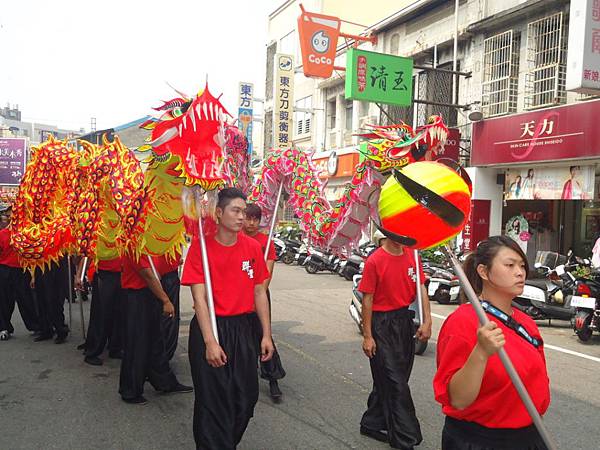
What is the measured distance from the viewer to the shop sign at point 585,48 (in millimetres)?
9000

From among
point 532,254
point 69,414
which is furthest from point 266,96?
point 69,414

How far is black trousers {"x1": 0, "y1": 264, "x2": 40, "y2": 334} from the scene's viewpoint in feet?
22.5

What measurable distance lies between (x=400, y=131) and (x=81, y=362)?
397 centimetres

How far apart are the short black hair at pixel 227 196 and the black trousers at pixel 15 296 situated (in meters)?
4.70

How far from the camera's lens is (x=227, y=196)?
3.28m

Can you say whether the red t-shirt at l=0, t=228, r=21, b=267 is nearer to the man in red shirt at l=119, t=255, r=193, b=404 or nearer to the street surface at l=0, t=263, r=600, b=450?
the street surface at l=0, t=263, r=600, b=450

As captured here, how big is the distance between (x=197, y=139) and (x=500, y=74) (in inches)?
447

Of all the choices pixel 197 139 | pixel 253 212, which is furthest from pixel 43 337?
pixel 197 139

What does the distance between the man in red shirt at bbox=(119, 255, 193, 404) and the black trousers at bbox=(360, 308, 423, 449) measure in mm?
1819

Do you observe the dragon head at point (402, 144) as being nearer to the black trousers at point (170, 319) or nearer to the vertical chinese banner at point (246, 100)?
the black trousers at point (170, 319)

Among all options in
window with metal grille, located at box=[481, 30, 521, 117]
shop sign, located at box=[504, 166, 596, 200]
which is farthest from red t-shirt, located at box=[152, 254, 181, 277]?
window with metal grille, located at box=[481, 30, 521, 117]

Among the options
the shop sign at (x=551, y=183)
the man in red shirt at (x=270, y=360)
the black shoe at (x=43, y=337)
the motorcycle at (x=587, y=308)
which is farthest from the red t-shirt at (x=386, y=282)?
the shop sign at (x=551, y=183)

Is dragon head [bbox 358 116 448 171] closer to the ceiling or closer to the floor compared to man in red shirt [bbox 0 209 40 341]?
closer to the ceiling

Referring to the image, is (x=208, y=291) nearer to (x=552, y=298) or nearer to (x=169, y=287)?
(x=169, y=287)
